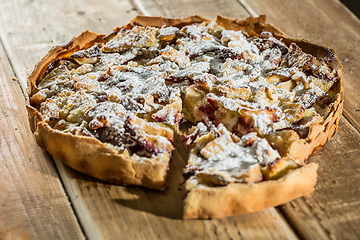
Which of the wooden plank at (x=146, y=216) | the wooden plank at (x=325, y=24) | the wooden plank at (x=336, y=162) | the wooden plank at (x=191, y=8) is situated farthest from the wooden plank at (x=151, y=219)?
the wooden plank at (x=191, y=8)

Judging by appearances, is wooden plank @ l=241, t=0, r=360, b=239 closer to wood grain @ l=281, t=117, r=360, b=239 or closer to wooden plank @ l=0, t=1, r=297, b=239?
wood grain @ l=281, t=117, r=360, b=239

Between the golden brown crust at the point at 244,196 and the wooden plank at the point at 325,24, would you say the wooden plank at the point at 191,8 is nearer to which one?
the wooden plank at the point at 325,24

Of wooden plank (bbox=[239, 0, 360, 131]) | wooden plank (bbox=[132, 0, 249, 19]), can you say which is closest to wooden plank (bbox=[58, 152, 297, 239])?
wooden plank (bbox=[239, 0, 360, 131])

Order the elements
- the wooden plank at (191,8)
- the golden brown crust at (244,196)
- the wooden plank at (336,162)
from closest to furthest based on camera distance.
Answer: the golden brown crust at (244,196) → the wooden plank at (336,162) → the wooden plank at (191,8)

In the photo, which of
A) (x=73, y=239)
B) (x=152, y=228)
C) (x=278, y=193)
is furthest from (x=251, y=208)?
(x=73, y=239)

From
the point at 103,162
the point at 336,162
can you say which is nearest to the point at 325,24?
the point at 336,162

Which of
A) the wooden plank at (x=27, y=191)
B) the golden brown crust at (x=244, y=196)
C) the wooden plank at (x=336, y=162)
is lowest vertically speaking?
the wooden plank at (x=27, y=191)

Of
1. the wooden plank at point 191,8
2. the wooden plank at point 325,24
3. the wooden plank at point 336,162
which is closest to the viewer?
the wooden plank at point 336,162
